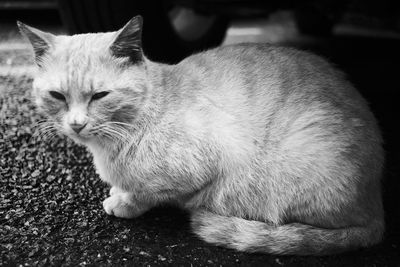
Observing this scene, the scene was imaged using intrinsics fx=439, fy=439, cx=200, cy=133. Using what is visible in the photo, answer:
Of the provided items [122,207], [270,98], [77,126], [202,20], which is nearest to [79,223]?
[122,207]

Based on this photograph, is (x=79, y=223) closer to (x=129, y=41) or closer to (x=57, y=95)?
(x=57, y=95)

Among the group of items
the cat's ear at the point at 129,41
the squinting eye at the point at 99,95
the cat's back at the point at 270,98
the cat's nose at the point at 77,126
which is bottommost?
the cat's back at the point at 270,98

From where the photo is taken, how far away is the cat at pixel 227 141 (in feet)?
5.10

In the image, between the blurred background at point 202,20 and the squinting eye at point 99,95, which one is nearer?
the squinting eye at point 99,95

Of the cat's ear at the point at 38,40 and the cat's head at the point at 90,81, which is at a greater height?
the cat's ear at the point at 38,40

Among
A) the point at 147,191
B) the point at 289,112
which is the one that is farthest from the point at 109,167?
the point at 289,112

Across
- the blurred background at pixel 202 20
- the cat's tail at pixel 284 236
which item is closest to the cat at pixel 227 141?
the cat's tail at pixel 284 236

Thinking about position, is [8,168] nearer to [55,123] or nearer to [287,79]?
[55,123]

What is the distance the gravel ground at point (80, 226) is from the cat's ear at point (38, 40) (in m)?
0.60

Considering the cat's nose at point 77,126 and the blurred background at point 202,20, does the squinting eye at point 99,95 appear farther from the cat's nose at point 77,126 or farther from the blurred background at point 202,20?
the blurred background at point 202,20

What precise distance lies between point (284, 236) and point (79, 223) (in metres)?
0.79

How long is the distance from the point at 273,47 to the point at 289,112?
368 millimetres

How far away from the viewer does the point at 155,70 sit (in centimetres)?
174

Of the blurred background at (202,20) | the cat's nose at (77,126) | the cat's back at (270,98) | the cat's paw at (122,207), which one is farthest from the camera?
the blurred background at (202,20)
